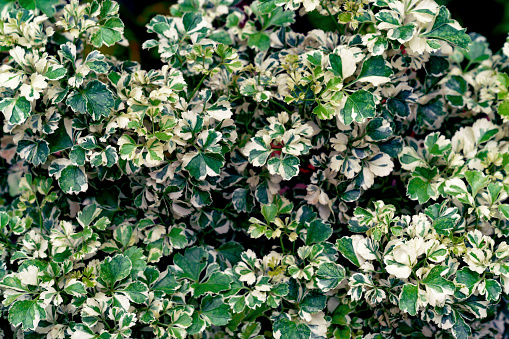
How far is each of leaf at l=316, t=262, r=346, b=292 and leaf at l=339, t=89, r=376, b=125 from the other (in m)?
0.29

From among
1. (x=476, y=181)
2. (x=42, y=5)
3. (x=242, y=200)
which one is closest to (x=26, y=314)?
(x=242, y=200)

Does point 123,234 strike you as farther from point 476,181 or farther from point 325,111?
point 476,181

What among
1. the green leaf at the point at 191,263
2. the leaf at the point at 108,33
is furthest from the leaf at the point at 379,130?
the leaf at the point at 108,33

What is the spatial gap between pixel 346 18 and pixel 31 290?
32.1 inches

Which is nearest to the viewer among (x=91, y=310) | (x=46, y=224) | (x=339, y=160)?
(x=91, y=310)

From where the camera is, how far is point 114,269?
913mm

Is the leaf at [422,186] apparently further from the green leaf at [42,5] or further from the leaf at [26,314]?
the green leaf at [42,5]

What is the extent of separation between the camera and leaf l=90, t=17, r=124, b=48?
0.95 m

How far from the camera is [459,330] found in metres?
0.90

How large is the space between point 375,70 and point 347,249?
358 millimetres

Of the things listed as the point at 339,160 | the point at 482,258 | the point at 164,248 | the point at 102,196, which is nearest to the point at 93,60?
the point at 102,196

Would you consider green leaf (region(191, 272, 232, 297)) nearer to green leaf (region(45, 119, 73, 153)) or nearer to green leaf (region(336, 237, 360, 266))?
green leaf (region(336, 237, 360, 266))

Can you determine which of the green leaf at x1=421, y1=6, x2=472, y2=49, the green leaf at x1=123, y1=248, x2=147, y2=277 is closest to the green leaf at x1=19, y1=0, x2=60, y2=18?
the green leaf at x1=123, y1=248, x2=147, y2=277

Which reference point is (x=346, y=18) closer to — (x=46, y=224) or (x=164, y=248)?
(x=164, y=248)
